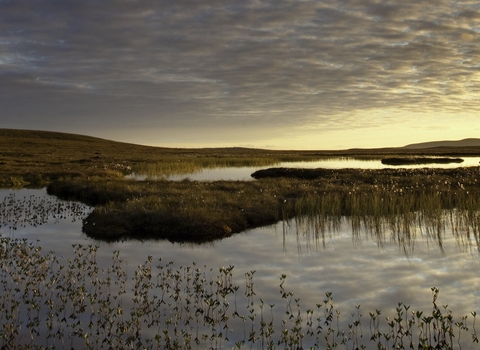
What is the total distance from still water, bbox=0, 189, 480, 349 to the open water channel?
0.02 metres

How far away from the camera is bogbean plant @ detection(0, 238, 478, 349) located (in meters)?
8.05

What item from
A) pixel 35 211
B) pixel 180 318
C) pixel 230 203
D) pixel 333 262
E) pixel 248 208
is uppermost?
pixel 230 203

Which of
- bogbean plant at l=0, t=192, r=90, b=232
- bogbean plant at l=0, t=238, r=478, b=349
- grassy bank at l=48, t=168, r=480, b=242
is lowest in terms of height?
bogbean plant at l=0, t=238, r=478, b=349

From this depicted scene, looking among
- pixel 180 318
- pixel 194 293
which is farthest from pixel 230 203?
pixel 180 318

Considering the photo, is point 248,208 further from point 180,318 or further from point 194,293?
point 180,318

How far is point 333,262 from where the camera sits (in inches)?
533

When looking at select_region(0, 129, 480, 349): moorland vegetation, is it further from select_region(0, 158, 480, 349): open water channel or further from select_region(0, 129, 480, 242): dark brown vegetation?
select_region(0, 158, 480, 349): open water channel

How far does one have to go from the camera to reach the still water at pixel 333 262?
1041 cm

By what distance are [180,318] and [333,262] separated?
19.1ft

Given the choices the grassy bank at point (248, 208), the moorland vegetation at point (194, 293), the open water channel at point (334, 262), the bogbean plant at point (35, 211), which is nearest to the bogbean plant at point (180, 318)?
the moorland vegetation at point (194, 293)

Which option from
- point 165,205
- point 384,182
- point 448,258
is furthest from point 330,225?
point 384,182

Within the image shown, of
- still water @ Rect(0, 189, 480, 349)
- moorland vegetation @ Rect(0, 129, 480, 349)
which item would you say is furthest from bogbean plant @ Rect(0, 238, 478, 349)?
still water @ Rect(0, 189, 480, 349)

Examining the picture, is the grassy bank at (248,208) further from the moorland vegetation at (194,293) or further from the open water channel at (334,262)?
the open water channel at (334,262)

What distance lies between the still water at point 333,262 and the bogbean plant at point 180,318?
368 millimetres
